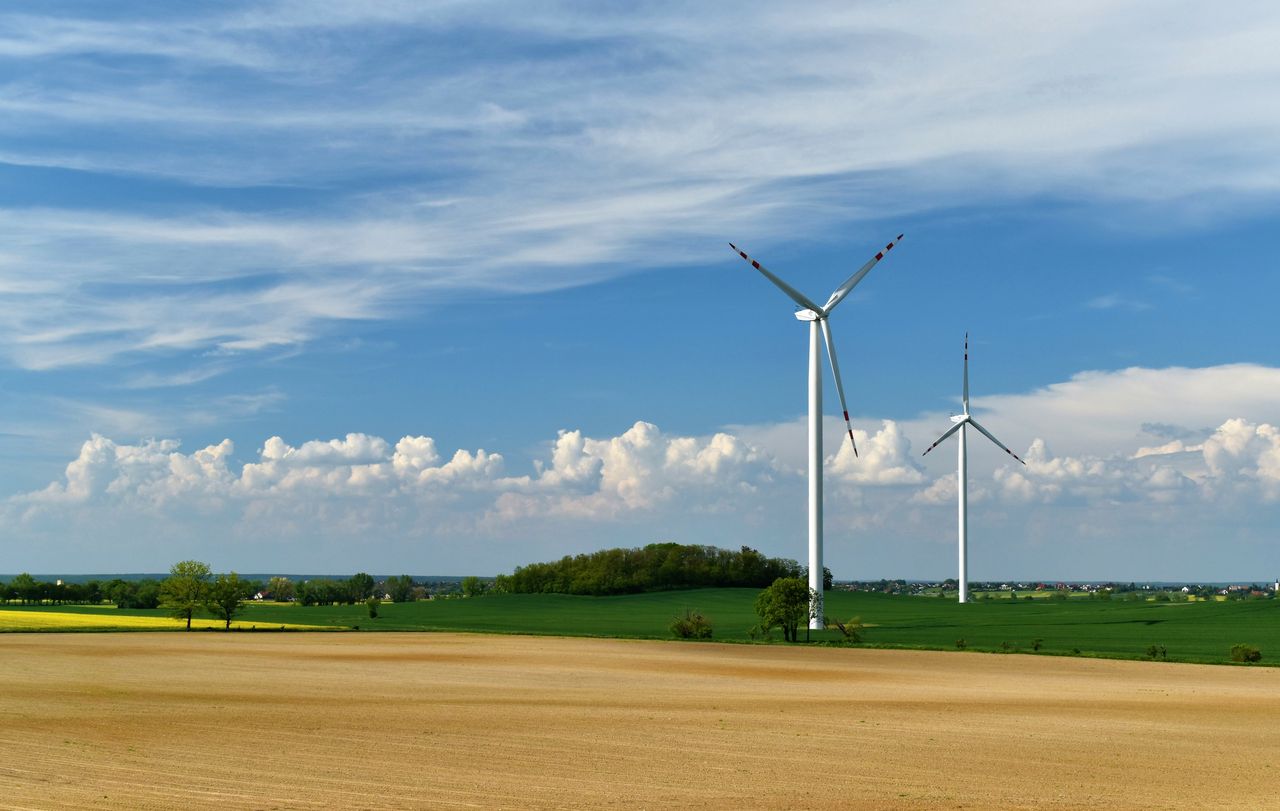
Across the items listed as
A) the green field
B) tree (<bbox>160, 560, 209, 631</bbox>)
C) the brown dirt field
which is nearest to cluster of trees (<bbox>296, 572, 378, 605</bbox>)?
the green field

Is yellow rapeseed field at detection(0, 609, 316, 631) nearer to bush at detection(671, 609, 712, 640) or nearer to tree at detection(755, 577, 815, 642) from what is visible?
bush at detection(671, 609, 712, 640)

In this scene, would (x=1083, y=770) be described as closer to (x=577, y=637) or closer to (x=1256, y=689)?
(x=1256, y=689)

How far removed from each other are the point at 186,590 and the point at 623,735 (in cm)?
7132

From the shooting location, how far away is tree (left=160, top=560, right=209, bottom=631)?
312 feet

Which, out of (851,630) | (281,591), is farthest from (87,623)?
(281,591)

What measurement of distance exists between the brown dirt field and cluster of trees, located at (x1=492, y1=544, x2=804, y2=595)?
11020cm

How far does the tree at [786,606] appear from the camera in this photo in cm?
8162

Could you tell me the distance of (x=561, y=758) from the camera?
94.0 ft

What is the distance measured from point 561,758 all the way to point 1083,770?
1180cm

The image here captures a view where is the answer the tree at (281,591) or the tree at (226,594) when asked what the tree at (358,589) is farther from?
the tree at (226,594)

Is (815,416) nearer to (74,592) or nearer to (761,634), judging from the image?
(761,634)

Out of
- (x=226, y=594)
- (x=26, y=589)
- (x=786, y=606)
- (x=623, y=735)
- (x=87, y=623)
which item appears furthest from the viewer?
(x=26, y=589)

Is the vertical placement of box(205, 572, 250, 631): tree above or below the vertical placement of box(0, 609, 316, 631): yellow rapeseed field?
above

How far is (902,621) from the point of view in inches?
4476
